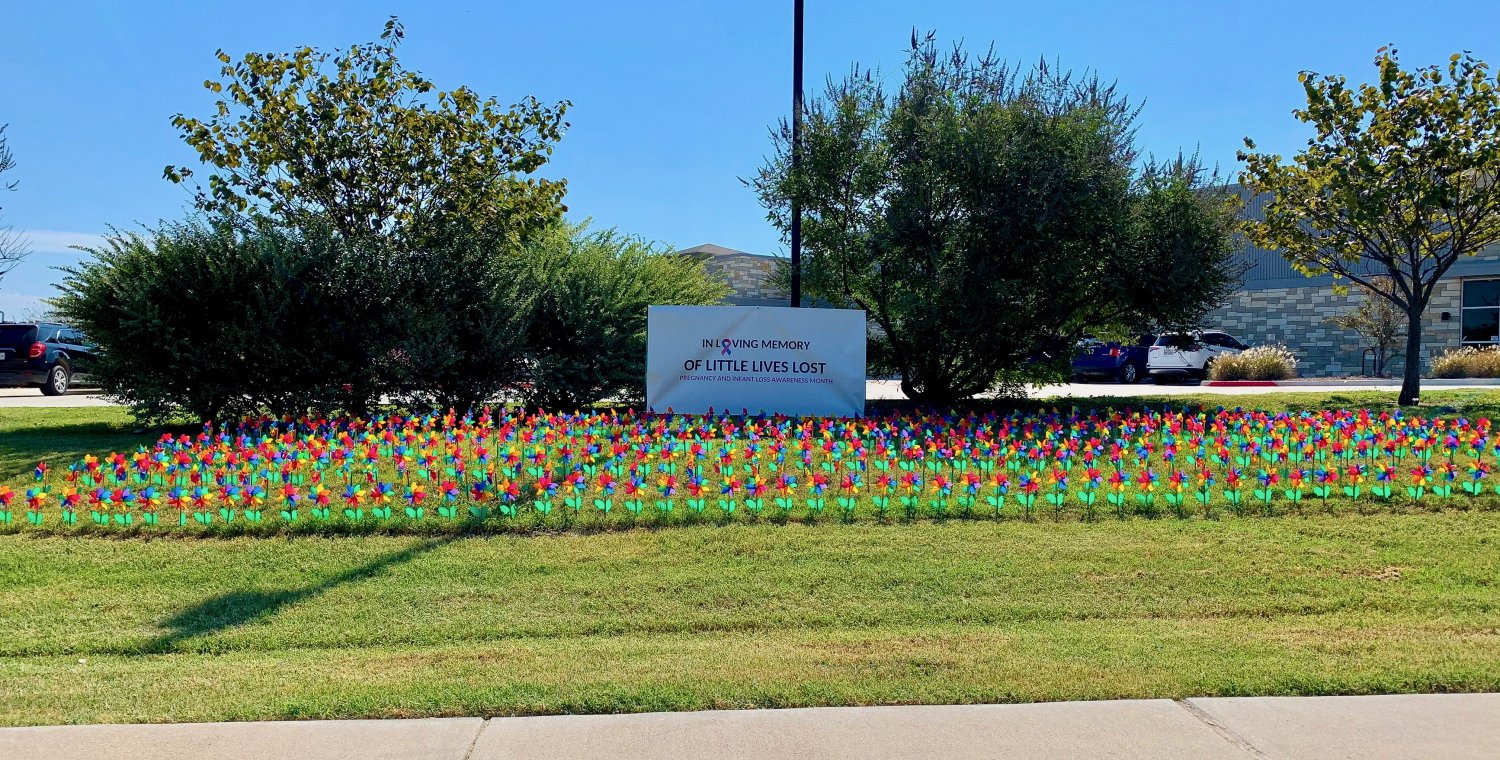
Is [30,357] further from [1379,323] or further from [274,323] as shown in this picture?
[1379,323]

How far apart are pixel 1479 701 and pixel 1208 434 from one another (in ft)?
23.0

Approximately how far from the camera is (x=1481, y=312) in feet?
100

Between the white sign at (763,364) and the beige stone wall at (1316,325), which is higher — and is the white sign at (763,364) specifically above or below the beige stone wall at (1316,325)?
below

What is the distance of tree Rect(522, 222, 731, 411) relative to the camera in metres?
14.4

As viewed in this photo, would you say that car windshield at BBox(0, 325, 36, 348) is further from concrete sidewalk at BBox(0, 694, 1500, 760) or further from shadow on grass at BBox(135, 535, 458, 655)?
concrete sidewalk at BBox(0, 694, 1500, 760)

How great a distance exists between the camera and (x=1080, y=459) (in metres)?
9.52

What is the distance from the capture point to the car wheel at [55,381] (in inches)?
875

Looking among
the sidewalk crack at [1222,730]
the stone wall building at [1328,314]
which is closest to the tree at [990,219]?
the sidewalk crack at [1222,730]

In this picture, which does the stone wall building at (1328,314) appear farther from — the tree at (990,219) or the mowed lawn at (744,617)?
the mowed lawn at (744,617)

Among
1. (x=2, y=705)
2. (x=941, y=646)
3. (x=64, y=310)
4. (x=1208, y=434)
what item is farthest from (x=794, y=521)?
(x=64, y=310)

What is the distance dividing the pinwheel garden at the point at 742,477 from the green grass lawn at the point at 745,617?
0.34 meters

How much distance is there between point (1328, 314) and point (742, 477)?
2980 centimetres

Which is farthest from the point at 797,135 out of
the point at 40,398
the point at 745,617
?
the point at 40,398

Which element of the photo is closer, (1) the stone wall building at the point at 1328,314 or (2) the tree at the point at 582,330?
(2) the tree at the point at 582,330
